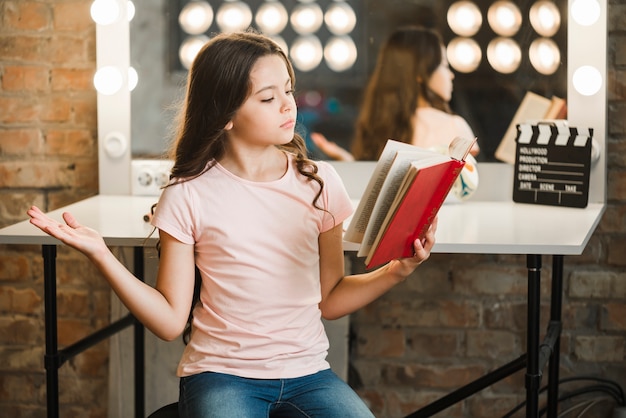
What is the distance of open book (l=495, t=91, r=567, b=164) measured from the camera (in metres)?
2.13

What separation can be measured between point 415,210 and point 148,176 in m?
1.02

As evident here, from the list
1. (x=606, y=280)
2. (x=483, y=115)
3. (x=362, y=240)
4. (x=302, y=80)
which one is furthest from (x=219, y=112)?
(x=606, y=280)

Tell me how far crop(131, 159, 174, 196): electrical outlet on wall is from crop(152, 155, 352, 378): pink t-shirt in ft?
2.23

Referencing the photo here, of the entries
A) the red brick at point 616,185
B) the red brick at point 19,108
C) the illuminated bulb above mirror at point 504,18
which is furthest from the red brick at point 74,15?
the red brick at point 616,185

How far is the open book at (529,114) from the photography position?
2129mm

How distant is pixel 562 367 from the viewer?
2307 millimetres

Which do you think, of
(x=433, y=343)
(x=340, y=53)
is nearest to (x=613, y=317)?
(x=433, y=343)

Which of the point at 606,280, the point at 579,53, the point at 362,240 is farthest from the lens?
the point at 606,280

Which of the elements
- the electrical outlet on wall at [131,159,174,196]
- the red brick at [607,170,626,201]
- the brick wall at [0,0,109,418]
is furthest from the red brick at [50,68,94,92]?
the red brick at [607,170,626,201]

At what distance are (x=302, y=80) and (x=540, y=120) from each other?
0.57m

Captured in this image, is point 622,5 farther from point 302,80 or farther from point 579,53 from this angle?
point 302,80

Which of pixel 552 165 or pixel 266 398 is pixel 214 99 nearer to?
pixel 266 398

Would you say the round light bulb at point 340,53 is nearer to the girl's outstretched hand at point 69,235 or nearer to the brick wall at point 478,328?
the brick wall at point 478,328

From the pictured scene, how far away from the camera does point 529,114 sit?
7.04ft
